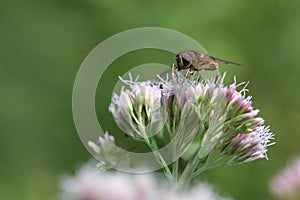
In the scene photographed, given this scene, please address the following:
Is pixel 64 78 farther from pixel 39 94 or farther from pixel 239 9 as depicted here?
pixel 239 9

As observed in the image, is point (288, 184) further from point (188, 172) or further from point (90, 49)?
point (90, 49)

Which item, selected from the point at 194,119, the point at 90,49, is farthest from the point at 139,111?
the point at 90,49

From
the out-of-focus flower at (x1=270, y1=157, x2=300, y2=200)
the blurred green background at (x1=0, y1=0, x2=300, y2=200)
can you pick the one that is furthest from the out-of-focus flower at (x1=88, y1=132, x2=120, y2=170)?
Result: the blurred green background at (x1=0, y1=0, x2=300, y2=200)

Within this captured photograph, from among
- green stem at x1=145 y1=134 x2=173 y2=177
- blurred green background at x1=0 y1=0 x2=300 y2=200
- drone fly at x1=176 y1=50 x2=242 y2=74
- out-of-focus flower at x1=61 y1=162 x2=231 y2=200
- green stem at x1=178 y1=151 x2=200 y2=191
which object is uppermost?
blurred green background at x1=0 y1=0 x2=300 y2=200

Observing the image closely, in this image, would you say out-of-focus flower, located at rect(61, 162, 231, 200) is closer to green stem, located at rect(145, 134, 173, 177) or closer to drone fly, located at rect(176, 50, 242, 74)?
green stem, located at rect(145, 134, 173, 177)

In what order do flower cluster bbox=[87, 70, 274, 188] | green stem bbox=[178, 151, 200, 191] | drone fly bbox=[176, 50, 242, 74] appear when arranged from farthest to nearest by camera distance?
drone fly bbox=[176, 50, 242, 74], flower cluster bbox=[87, 70, 274, 188], green stem bbox=[178, 151, 200, 191]

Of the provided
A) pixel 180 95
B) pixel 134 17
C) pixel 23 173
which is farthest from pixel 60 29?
pixel 180 95
